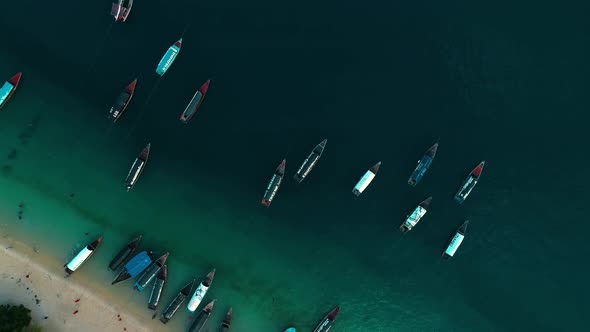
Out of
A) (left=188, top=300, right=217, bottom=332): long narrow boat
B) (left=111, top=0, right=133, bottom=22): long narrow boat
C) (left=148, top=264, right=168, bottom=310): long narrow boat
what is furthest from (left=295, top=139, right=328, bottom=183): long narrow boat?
(left=111, top=0, right=133, bottom=22): long narrow boat

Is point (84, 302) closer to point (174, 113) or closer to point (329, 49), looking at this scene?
point (174, 113)

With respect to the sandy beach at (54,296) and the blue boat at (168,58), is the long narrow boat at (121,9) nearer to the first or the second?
the blue boat at (168,58)

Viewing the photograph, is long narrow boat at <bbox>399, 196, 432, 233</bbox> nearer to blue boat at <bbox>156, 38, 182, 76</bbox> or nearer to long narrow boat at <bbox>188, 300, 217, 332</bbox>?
long narrow boat at <bbox>188, 300, 217, 332</bbox>

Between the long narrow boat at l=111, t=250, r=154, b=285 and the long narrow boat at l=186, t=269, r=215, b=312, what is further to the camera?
the long narrow boat at l=186, t=269, r=215, b=312

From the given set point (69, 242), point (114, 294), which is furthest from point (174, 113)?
point (114, 294)

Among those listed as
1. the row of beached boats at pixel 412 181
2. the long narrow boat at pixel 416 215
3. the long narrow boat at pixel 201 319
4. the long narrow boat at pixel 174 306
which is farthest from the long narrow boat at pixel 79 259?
the long narrow boat at pixel 416 215

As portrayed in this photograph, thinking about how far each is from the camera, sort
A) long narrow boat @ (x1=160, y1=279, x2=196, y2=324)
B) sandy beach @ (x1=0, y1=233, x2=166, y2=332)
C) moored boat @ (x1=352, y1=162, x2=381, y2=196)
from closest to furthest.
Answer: sandy beach @ (x1=0, y1=233, x2=166, y2=332) < long narrow boat @ (x1=160, y1=279, x2=196, y2=324) < moored boat @ (x1=352, y1=162, x2=381, y2=196)
